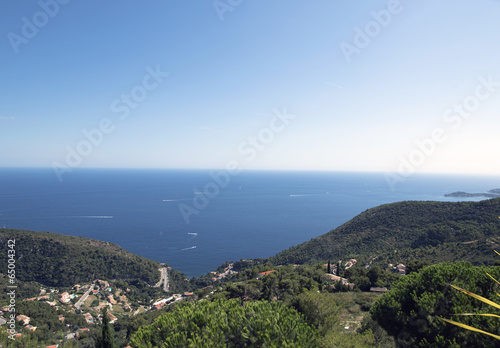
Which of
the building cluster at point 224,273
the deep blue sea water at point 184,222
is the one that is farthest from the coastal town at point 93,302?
the deep blue sea water at point 184,222

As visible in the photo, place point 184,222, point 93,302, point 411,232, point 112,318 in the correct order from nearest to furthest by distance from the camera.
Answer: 1. point 112,318
2. point 93,302
3. point 411,232
4. point 184,222

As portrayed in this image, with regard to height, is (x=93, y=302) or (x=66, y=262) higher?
(x=66, y=262)

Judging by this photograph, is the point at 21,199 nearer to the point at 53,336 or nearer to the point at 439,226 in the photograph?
the point at 53,336

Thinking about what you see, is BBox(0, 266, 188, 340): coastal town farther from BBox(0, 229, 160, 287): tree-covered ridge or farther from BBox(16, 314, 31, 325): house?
BBox(0, 229, 160, 287): tree-covered ridge

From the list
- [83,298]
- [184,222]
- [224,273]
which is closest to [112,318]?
[83,298]

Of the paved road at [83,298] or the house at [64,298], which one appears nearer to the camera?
the house at [64,298]

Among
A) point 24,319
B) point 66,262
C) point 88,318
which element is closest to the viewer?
point 24,319

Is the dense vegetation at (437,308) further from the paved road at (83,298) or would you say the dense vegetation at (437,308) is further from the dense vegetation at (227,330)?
the paved road at (83,298)

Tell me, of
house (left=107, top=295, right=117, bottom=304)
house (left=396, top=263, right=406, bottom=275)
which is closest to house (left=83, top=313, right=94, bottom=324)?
house (left=107, top=295, right=117, bottom=304)

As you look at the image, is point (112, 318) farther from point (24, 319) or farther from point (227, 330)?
Answer: point (227, 330)
